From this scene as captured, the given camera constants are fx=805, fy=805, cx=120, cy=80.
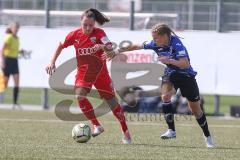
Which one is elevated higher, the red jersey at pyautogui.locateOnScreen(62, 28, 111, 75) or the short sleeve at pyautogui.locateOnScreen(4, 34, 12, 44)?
the red jersey at pyautogui.locateOnScreen(62, 28, 111, 75)

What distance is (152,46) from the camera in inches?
468

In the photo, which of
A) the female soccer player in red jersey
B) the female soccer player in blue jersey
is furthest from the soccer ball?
the female soccer player in blue jersey

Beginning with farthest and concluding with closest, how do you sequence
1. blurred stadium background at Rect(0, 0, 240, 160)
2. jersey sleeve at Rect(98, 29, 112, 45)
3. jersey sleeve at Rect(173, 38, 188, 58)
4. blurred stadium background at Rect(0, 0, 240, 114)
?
blurred stadium background at Rect(0, 0, 240, 114), blurred stadium background at Rect(0, 0, 240, 160), jersey sleeve at Rect(98, 29, 112, 45), jersey sleeve at Rect(173, 38, 188, 58)

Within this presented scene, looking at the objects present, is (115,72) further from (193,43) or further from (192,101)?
(192,101)

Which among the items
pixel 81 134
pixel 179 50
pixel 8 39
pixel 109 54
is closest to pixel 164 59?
pixel 179 50

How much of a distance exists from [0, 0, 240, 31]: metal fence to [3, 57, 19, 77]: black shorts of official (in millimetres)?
1960

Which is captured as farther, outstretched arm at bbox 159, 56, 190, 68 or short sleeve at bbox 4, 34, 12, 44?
short sleeve at bbox 4, 34, 12, 44

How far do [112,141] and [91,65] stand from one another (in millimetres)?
1215

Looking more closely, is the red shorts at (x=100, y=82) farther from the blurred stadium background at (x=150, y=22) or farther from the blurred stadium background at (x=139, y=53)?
the blurred stadium background at (x=150, y=22)

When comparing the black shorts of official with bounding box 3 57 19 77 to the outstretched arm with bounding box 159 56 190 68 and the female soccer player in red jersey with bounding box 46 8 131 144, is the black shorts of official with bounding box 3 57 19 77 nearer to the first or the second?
the female soccer player in red jersey with bounding box 46 8 131 144

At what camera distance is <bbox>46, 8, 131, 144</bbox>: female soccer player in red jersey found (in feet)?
39.2

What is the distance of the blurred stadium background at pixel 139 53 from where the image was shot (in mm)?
13352

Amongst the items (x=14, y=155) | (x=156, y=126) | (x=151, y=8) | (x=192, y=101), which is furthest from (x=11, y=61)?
(x=14, y=155)

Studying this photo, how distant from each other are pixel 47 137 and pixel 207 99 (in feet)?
56.0
